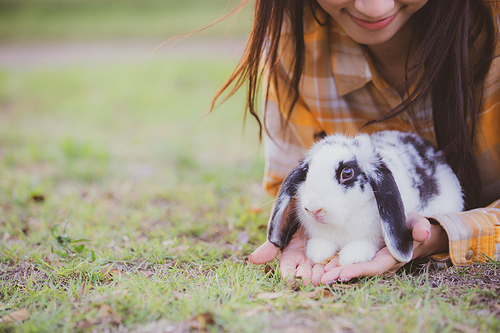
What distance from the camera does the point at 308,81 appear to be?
101 inches

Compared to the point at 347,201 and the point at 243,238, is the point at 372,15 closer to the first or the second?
the point at 347,201

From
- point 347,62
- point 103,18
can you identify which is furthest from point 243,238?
point 103,18

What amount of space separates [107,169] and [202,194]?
102 cm

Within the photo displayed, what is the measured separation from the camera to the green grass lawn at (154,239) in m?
1.52

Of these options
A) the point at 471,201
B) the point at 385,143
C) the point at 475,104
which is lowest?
the point at 471,201

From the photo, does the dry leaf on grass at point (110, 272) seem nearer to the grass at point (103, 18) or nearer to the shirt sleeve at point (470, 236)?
the shirt sleeve at point (470, 236)

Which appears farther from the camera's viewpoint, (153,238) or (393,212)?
(153,238)

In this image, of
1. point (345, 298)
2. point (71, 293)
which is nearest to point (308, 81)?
point (345, 298)

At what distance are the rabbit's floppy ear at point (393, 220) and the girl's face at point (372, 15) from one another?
0.71 metres

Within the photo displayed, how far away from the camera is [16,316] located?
1.63 metres

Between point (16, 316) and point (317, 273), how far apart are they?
1.20 m

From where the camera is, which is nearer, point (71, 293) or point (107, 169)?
point (71, 293)

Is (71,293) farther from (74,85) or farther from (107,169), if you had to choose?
(74,85)

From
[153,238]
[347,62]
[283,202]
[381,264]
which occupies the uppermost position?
[347,62]
